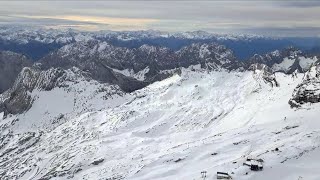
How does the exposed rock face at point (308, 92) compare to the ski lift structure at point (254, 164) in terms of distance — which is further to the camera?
the exposed rock face at point (308, 92)

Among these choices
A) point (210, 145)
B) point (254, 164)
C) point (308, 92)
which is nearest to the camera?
point (254, 164)

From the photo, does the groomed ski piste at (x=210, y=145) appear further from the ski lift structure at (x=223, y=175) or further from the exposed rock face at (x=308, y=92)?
the exposed rock face at (x=308, y=92)

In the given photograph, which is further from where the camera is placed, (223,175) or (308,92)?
(308,92)

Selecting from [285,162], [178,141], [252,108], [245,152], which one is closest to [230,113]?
[252,108]

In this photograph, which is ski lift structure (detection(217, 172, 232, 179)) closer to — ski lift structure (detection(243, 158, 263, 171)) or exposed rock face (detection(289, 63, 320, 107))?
ski lift structure (detection(243, 158, 263, 171))

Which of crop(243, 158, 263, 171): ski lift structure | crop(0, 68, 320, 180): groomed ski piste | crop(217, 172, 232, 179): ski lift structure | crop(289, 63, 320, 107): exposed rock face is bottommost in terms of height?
crop(0, 68, 320, 180): groomed ski piste

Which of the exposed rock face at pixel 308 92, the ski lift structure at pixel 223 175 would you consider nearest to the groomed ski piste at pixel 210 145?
the ski lift structure at pixel 223 175

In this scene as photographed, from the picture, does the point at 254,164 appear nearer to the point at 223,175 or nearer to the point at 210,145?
the point at 223,175

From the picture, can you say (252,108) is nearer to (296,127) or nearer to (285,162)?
(296,127)

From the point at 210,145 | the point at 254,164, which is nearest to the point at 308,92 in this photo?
the point at 210,145

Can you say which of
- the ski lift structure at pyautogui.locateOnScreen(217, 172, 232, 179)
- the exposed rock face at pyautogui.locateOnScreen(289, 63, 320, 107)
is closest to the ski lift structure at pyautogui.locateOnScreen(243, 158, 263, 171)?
the ski lift structure at pyautogui.locateOnScreen(217, 172, 232, 179)

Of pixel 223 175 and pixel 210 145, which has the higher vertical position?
pixel 223 175
